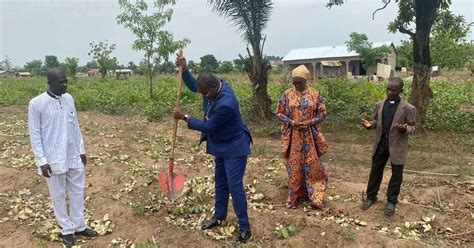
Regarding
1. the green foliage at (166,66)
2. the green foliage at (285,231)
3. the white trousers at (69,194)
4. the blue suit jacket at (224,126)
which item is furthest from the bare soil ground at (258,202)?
the green foliage at (166,66)

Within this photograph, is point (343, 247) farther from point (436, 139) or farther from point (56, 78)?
point (436, 139)

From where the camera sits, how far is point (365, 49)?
32469 mm

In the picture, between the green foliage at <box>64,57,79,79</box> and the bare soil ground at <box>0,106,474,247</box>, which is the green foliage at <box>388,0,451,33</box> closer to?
the bare soil ground at <box>0,106,474,247</box>

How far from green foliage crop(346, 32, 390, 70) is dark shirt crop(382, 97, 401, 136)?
96.9ft

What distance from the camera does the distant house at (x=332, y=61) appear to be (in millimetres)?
34594

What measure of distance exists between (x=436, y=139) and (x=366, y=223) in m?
4.18

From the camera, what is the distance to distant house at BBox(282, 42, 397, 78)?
3459cm

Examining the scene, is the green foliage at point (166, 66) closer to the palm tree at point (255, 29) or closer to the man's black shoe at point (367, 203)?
the palm tree at point (255, 29)

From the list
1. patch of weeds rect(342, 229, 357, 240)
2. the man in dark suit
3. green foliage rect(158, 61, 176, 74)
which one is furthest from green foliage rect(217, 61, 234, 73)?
patch of weeds rect(342, 229, 357, 240)

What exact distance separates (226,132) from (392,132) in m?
1.78

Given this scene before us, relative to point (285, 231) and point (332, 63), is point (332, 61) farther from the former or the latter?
point (285, 231)

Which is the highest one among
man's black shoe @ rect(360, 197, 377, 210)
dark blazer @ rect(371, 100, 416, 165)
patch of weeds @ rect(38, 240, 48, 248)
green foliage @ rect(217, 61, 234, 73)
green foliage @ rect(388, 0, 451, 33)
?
green foliage @ rect(388, 0, 451, 33)

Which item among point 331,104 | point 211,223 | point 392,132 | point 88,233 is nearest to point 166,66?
point 331,104

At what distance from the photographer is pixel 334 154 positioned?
7.32 m
